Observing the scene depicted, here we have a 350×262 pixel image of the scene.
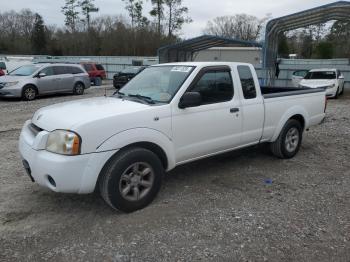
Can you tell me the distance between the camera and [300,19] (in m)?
16.3

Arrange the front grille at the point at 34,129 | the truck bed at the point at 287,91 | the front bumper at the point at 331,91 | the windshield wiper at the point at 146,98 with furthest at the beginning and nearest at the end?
the front bumper at the point at 331,91, the truck bed at the point at 287,91, the windshield wiper at the point at 146,98, the front grille at the point at 34,129

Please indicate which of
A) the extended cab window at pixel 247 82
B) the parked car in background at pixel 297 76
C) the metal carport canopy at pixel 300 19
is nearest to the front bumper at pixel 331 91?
the parked car in background at pixel 297 76

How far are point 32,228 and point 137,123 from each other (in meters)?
1.58

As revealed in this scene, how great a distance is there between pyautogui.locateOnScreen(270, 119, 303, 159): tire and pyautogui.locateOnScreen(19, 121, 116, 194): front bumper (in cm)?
334

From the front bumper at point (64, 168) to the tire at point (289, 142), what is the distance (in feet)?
11.0

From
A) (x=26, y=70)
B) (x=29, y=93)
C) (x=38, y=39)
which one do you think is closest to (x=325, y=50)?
(x=26, y=70)

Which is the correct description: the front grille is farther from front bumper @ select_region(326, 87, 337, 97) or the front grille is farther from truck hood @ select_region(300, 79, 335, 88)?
front bumper @ select_region(326, 87, 337, 97)

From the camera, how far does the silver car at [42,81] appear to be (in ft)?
46.5

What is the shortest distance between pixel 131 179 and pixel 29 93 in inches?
479

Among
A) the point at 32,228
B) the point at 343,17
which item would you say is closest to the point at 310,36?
the point at 343,17

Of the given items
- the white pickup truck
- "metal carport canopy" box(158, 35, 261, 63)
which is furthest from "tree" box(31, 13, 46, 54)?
the white pickup truck

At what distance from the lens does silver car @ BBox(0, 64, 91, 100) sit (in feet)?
46.5

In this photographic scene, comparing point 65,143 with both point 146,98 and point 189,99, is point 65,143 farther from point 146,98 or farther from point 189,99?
point 189,99

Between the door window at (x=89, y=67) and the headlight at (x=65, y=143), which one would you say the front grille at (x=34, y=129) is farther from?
the door window at (x=89, y=67)
